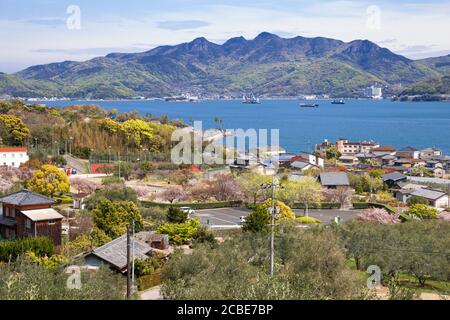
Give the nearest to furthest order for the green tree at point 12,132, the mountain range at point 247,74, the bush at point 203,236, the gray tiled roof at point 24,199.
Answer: the gray tiled roof at point 24,199 → the bush at point 203,236 → the green tree at point 12,132 → the mountain range at point 247,74

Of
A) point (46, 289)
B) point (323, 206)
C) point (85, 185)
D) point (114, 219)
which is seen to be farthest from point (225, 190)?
point (46, 289)

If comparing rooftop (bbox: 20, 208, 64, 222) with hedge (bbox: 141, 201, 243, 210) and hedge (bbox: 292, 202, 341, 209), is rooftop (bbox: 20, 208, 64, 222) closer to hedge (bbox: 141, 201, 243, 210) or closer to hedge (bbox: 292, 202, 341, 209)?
hedge (bbox: 141, 201, 243, 210)

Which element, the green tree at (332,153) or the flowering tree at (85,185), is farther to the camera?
the green tree at (332,153)

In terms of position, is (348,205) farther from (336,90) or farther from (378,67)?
(378,67)

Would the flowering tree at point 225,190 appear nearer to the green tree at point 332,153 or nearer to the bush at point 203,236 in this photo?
the bush at point 203,236

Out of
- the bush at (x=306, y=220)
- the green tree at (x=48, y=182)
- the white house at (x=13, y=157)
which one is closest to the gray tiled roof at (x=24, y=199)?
the green tree at (x=48, y=182)
